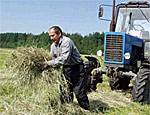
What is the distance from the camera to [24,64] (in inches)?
191

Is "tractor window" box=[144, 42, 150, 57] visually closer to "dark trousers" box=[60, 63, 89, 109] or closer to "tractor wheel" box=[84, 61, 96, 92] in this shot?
"tractor wheel" box=[84, 61, 96, 92]

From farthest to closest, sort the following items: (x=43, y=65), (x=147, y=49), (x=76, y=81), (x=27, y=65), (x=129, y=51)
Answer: (x=147, y=49) < (x=129, y=51) < (x=76, y=81) < (x=43, y=65) < (x=27, y=65)

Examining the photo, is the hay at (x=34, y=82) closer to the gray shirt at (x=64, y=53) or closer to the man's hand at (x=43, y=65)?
the man's hand at (x=43, y=65)

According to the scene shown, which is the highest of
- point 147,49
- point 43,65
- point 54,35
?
point 54,35

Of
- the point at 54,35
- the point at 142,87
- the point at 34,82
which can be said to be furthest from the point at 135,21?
the point at 34,82

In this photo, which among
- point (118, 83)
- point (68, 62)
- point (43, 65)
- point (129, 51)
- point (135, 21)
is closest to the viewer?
point (43, 65)

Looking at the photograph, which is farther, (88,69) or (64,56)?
(88,69)

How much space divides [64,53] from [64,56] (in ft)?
0.22

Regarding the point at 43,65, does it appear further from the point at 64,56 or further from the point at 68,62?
the point at 68,62

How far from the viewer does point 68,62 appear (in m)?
5.34

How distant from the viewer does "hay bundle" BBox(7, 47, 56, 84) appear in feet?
16.1

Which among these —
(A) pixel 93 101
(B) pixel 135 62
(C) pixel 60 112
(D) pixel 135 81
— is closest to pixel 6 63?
(C) pixel 60 112

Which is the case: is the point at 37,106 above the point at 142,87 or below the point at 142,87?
below

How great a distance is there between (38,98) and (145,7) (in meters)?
5.04
